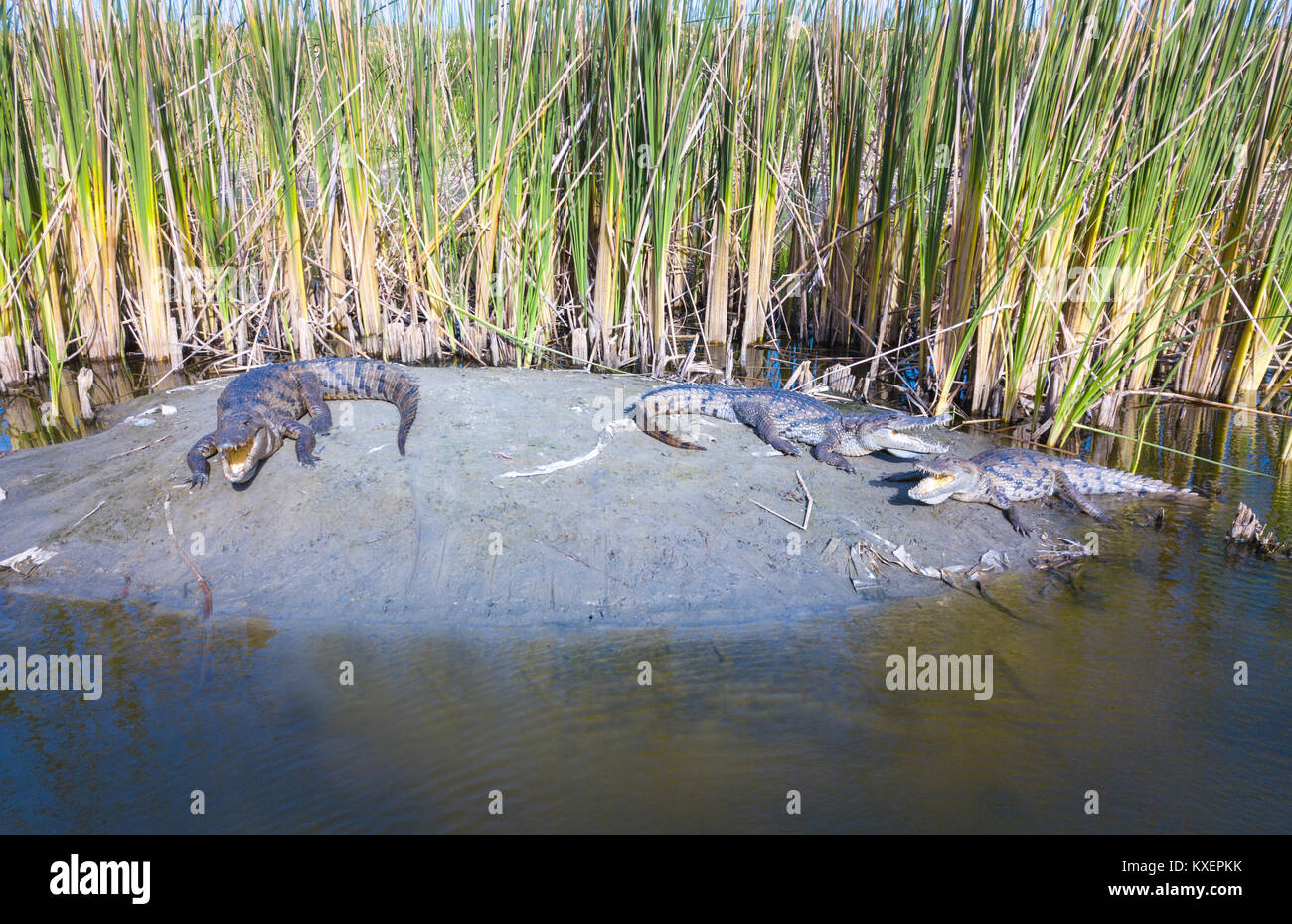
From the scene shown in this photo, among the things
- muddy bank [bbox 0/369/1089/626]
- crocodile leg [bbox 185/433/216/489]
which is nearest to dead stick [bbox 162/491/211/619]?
muddy bank [bbox 0/369/1089/626]

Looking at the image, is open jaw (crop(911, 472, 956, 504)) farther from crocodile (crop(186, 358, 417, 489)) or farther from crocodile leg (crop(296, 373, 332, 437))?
crocodile leg (crop(296, 373, 332, 437))

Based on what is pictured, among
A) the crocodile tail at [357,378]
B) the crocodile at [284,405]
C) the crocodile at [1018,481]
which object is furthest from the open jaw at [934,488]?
the crocodile tail at [357,378]

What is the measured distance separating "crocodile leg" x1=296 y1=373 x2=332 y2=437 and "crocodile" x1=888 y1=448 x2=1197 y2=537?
3.57m

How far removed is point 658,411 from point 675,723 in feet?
8.75

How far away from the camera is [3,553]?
12.6ft

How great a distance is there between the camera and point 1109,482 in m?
4.84

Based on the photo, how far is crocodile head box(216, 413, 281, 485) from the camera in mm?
4227

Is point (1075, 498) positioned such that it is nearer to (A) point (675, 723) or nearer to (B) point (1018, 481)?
(B) point (1018, 481)

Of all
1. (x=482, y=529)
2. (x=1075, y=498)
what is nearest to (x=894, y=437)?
(x=1075, y=498)

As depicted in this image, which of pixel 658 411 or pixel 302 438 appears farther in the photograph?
pixel 658 411

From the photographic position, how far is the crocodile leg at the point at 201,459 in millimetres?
4242

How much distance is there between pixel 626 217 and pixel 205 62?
3.86 metres
